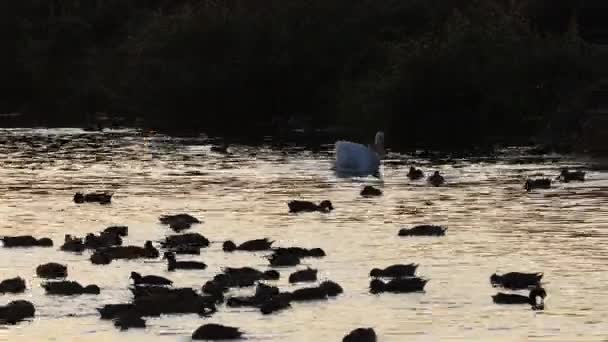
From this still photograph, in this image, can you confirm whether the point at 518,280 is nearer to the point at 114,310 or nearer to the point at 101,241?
the point at 114,310

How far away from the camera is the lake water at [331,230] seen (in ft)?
89.1

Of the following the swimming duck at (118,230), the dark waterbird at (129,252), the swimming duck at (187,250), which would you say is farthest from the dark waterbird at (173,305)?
the swimming duck at (118,230)

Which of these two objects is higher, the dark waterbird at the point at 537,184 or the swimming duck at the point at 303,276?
the dark waterbird at the point at 537,184

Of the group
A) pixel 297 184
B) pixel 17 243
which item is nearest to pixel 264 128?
pixel 297 184

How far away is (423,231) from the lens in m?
36.7

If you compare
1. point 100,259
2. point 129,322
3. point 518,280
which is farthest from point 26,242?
point 518,280

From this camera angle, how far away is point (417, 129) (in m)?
72.0

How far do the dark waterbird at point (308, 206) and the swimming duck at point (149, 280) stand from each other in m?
11.6

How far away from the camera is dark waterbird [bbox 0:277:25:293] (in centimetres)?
2956

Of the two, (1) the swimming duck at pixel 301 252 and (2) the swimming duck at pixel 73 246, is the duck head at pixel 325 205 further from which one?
(2) the swimming duck at pixel 73 246

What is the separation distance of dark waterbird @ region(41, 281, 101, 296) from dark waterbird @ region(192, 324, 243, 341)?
4307 mm

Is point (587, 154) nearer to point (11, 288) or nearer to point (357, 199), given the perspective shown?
point (357, 199)

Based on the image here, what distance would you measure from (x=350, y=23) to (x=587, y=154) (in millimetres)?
23889

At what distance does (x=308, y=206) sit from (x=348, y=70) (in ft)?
123
